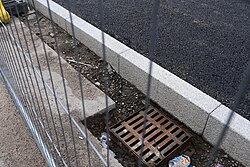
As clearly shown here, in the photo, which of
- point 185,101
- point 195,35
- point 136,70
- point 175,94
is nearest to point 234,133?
point 185,101

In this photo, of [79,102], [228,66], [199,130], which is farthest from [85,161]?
[228,66]

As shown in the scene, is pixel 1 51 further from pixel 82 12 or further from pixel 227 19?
pixel 227 19

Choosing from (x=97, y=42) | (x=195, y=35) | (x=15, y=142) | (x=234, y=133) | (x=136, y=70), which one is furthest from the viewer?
(x=195, y=35)

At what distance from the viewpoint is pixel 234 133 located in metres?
2.04

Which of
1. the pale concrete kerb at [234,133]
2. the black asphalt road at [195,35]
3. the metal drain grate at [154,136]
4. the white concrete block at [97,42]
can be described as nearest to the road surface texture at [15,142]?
the metal drain grate at [154,136]

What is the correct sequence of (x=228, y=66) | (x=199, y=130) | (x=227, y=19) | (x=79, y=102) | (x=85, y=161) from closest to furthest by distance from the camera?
(x=85, y=161) < (x=199, y=130) < (x=79, y=102) < (x=228, y=66) < (x=227, y=19)

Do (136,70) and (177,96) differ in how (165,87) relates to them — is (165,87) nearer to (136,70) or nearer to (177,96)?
(177,96)

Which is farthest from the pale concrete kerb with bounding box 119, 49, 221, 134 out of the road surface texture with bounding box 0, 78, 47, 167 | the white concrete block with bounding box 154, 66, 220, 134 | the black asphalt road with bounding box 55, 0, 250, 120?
the road surface texture with bounding box 0, 78, 47, 167

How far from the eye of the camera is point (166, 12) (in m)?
4.46

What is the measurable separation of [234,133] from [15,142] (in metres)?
1.82

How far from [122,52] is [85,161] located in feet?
4.36

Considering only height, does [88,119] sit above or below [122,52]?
below

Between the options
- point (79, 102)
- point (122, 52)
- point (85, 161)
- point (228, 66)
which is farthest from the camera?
point (228, 66)

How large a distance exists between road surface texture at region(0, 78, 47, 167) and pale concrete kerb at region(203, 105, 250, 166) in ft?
4.65
